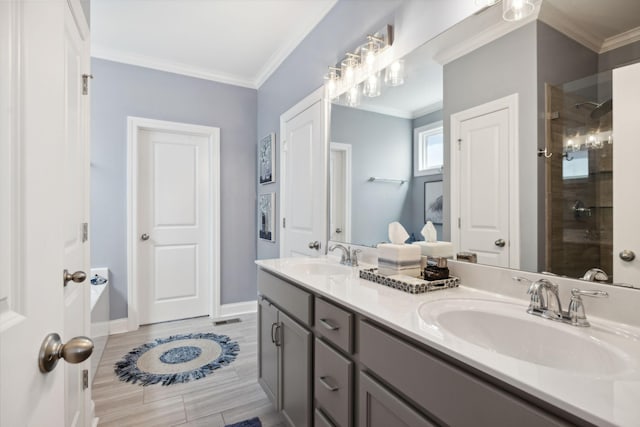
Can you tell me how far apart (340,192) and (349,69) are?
0.79 meters

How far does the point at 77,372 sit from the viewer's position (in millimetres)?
1447

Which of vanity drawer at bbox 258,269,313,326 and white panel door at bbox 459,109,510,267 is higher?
white panel door at bbox 459,109,510,267

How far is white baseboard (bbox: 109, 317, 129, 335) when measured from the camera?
307 centimetres

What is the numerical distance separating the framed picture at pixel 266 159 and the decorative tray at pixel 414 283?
6.95 ft

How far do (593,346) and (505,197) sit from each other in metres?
0.57

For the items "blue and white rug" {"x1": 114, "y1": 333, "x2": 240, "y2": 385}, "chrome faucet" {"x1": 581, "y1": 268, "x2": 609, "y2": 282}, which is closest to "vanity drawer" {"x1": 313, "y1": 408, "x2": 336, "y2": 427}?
"chrome faucet" {"x1": 581, "y1": 268, "x2": 609, "y2": 282}

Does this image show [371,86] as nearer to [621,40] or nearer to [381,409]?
[621,40]

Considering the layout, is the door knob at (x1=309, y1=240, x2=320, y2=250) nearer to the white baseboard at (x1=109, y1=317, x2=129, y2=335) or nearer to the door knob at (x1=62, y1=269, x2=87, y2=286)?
the door knob at (x1=62, y1=269, x2=87, y2=286)

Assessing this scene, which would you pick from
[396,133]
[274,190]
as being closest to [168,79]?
[274,190]

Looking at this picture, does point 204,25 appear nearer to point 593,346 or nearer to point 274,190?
point 274,190

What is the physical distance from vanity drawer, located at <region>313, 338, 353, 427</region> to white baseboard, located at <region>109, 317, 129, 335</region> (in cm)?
262

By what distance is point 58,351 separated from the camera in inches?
22.3

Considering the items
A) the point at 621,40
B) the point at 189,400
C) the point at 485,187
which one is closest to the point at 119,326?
the point at 189,400

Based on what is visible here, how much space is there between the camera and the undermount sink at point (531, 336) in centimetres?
75
